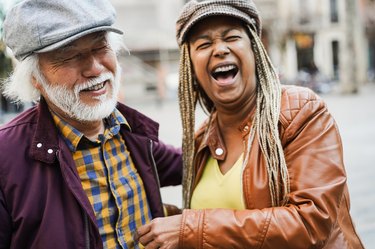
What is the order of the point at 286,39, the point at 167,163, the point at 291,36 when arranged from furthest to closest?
the point at 291,36 < the point at 286,39 < the point at 167,163

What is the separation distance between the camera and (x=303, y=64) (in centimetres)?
3453

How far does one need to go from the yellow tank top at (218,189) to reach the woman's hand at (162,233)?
0.91ft

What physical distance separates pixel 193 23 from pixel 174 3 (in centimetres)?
2691

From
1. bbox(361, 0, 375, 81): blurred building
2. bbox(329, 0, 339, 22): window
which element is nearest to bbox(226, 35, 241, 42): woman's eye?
bbox(361, 0, 375, 81): blurred building

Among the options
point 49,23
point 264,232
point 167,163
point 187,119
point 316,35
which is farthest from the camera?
point 316,35

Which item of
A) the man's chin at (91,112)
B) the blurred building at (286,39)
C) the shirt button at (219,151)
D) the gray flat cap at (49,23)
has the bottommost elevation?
the shirt button at (219,151)

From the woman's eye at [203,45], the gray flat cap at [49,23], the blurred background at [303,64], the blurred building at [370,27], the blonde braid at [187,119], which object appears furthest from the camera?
the blurred building at [370,27]

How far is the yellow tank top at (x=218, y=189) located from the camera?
6.80 ft

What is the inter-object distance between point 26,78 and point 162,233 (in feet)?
2.92

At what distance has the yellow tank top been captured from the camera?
207cm

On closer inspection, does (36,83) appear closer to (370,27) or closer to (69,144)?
(69,144)

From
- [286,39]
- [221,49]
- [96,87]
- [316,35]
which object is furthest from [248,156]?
[316,35]

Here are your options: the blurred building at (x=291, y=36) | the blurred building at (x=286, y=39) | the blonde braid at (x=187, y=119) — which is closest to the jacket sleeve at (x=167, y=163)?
the blonde braid at (x=187, y=119)

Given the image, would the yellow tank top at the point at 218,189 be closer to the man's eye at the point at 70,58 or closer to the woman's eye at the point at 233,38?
the woman's eye at the point at 233,38
